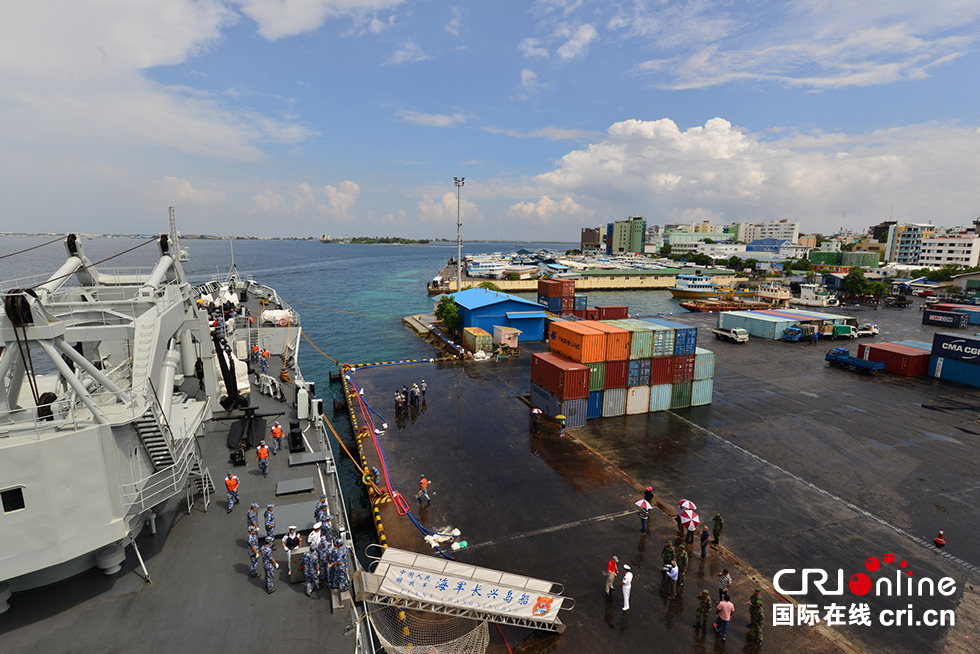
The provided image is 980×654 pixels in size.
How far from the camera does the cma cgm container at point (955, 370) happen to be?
40.4 metres

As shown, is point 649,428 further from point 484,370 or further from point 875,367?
point 875,367

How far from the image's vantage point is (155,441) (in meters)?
13.2

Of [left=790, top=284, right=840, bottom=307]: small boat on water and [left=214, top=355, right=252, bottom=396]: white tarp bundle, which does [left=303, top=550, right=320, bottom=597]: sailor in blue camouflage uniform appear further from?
[left=790, top=284, right=840, bottom=307]: small boat on water

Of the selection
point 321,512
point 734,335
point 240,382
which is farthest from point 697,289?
point 321,512

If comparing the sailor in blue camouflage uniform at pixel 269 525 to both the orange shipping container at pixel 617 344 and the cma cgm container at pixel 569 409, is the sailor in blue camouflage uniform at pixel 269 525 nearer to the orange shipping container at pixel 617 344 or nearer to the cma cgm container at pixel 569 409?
the cma cgm container at pixel 569 409

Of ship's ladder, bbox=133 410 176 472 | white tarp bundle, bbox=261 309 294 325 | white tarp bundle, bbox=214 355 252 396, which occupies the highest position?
ship's ladder, bbox=133 410 176 472

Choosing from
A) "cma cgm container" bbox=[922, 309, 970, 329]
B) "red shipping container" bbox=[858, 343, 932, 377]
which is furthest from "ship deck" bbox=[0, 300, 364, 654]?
"cma cgm container" bbox=[922, 309, 970, 329]

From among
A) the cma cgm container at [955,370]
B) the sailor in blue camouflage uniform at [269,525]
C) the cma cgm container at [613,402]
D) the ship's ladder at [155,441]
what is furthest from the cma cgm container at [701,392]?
the ship's ladder at [155,441]

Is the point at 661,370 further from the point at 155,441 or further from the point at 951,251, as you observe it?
the point at 951,251

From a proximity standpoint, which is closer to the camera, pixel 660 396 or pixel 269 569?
pixel 269 569

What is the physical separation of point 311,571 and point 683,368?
28511 mm

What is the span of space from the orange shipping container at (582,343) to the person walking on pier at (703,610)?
17.5 meters

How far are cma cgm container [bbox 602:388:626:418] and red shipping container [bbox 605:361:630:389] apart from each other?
0.37m

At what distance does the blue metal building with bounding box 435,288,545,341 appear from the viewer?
172 feet
